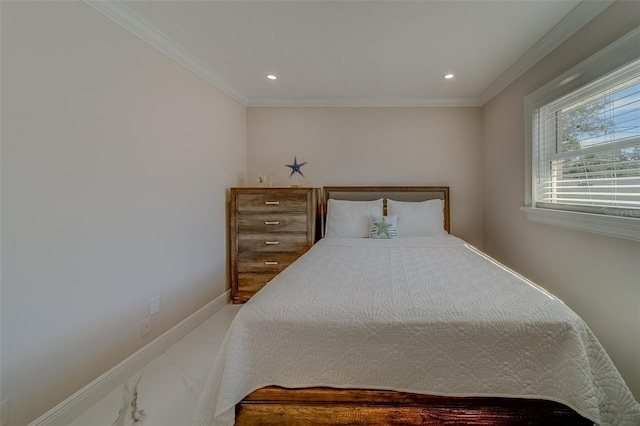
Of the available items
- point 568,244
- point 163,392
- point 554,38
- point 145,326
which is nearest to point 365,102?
point 554,38

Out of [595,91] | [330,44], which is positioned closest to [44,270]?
[330,44]

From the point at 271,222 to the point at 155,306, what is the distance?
1299mm

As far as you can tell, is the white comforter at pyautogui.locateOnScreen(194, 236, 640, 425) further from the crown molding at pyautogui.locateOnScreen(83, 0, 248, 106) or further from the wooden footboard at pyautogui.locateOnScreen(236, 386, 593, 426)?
the crown molding at pyautogui.locateOnScreen(83, 0, 248, 106)

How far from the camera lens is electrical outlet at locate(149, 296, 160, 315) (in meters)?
1.93

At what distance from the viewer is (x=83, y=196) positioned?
1.48 m

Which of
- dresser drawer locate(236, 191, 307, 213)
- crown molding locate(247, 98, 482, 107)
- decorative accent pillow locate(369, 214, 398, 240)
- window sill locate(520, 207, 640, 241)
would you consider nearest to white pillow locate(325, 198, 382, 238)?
decorative accent pillow locate(369, 214, 398, 240)

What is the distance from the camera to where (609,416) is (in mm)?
982

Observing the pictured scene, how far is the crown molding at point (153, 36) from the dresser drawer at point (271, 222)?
141 cm

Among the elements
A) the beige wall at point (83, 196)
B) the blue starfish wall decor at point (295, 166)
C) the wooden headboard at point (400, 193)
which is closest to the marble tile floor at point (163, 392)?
the beige wall at point (83, 196)

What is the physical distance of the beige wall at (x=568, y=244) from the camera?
142cm

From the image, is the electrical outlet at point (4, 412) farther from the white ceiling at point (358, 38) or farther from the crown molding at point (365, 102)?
the crown molding at point (365, 102)

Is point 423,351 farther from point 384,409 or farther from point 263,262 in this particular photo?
point 263,262

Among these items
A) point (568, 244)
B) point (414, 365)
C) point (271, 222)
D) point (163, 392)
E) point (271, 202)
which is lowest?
point (163, 392)

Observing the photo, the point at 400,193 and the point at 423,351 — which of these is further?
the point at 400,193
